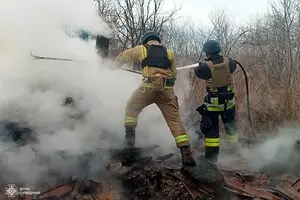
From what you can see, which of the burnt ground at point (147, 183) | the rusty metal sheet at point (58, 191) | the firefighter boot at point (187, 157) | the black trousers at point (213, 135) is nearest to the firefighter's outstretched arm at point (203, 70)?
the black trousers at point (213, 135)

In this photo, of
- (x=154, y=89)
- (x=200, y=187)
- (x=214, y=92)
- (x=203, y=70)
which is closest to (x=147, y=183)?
(x=200, y=187)

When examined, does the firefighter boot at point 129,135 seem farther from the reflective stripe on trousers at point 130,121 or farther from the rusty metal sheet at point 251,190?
the rusty metal sheet at point 251,190

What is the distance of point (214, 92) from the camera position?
5699 millimetres

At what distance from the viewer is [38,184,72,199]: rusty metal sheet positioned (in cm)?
461

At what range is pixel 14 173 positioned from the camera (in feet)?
16.4

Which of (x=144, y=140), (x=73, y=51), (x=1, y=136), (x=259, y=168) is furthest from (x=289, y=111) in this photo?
(x=1, y=136)

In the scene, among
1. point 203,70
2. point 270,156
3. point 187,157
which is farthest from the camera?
→ point 270,156

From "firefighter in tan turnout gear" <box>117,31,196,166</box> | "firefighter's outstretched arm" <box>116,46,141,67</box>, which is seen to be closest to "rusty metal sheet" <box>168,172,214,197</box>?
"firefighter in tan turnout gear" <box>117,31,196,166</box>

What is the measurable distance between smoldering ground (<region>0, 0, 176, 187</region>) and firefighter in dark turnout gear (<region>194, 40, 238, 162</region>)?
889 mm

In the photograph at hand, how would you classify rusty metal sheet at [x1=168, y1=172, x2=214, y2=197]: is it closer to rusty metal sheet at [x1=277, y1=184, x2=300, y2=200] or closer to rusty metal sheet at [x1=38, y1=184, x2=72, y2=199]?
rusty metal sheet at [x1=277, y1=184, x2=300, y2=200]

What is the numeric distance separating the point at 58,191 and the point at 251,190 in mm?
2527

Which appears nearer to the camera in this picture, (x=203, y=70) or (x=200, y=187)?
(x=200, y=187)

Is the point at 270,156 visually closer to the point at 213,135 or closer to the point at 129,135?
the point at 213,135

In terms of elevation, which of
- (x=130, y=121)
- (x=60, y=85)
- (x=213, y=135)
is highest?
(x=60, y=85)
